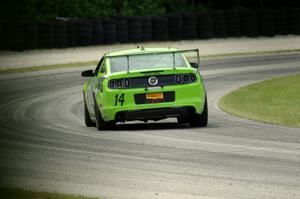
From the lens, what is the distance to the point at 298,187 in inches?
372

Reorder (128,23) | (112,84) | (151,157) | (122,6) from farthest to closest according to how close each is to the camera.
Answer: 1. (122,6)
2. (128,23)
3. (112,84)
4. (151,157)

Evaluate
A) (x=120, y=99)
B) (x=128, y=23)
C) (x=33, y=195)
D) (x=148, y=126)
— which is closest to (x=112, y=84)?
(x=120, y=99)

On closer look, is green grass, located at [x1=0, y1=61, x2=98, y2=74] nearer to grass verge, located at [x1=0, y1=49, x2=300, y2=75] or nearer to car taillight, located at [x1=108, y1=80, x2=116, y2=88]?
grass verge, located at [x1=0, y1=49, x2=300, y2=75]

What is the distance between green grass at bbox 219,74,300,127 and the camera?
18266mm

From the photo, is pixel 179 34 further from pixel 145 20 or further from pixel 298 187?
pixel 298 187

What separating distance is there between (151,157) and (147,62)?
169 inches

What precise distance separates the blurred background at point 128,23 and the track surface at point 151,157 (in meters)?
21.5

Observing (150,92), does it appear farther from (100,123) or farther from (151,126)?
(151,126)

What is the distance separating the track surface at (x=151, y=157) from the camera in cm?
953

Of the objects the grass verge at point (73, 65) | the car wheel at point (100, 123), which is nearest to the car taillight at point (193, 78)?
the car wheel at point (100, 123)

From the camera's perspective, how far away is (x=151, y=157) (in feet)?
39.9

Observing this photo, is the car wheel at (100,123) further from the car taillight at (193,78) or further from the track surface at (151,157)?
the car taillight at (193,78)

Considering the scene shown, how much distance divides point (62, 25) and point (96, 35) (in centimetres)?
202

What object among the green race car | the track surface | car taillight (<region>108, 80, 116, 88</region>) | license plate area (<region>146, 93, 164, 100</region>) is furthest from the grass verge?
license plate area (<region>146, 93, 164, 100</region>)
